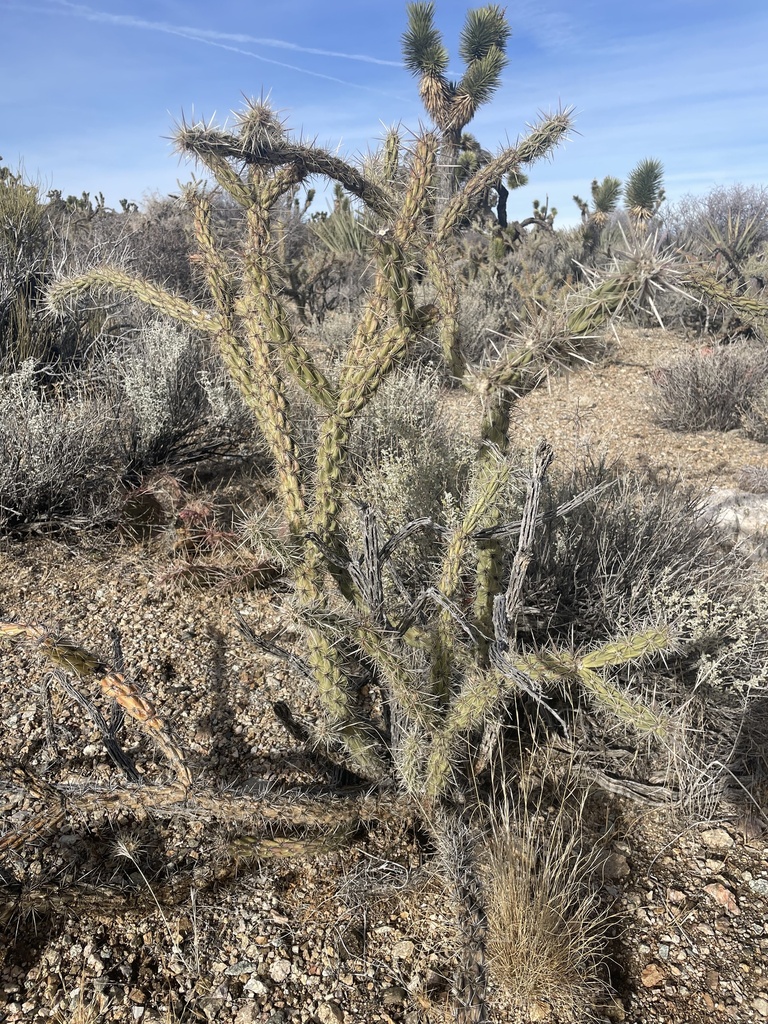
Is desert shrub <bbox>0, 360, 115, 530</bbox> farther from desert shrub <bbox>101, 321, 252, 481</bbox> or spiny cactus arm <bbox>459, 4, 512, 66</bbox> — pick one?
spiny cactus arm <bbox>459, 4, 512, 66</bbox>

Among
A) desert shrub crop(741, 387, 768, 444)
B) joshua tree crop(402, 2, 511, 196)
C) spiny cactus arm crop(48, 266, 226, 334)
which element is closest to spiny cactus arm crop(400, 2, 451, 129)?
joshua tree crop(402, 2, 511, 196)

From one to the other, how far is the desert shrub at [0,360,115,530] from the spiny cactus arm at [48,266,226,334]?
0.87m

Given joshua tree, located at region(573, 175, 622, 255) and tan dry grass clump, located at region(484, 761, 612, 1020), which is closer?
tan dry grass clump, located at region(484, 761, 612, 1020)

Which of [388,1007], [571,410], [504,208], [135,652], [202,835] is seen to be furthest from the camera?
[504,208]

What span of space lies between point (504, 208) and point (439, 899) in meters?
18.7

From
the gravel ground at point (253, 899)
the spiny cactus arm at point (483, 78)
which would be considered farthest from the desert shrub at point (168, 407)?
the spiny cactus arm at point (483, 78)

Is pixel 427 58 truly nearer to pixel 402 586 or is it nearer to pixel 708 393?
pixel 708 393

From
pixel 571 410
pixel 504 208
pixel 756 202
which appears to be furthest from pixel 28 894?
pixel 756 202

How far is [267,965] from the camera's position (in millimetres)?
2021

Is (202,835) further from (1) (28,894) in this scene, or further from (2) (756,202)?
(2) (756,202)

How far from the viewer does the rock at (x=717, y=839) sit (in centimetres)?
250

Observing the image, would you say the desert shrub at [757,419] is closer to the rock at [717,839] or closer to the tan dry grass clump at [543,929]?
the rock at [717,839]

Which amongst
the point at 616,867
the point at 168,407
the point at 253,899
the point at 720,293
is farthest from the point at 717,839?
the point at 168,407

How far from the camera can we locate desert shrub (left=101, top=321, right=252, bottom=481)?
4.64 metres
